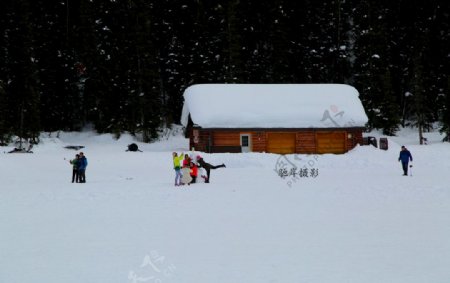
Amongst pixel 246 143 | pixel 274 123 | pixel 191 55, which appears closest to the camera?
pixel 274 123

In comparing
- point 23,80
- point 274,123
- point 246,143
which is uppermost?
point 23,80

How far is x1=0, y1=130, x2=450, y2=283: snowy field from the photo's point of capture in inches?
271

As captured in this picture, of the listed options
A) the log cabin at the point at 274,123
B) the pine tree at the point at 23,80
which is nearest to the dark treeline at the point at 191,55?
the pine tree at the point at 23,80

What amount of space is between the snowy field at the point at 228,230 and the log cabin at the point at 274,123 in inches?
477

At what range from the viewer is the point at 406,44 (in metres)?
50.8

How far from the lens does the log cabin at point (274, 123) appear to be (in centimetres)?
3244

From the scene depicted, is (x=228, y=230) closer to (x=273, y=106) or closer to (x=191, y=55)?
(x=273, y=106)

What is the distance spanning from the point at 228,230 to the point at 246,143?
23462 mm

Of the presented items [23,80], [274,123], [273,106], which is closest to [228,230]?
[274,123]

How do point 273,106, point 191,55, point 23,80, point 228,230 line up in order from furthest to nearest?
point 191,55 < point 23,80 < point 273,106 < point 228,230

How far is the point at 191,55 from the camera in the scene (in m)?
49.8

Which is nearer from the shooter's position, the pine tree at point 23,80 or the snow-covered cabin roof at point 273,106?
the snow-covered cabin roof at point 273,106

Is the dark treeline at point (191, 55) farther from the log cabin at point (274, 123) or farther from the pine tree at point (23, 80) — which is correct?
the log cabin at point (274, 123)

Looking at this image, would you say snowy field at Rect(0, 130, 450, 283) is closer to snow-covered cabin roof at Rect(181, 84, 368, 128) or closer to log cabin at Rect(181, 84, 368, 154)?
log cabin at Rect(181, 84, 368, 154)
